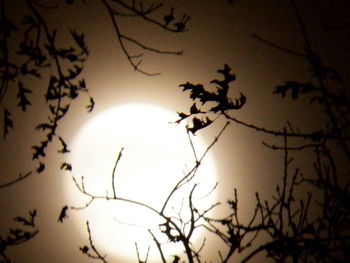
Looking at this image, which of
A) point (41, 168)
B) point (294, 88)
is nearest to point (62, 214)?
point (41, 168)

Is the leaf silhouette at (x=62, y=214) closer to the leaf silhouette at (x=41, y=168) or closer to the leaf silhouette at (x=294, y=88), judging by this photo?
the leaf silhouette at (x=41, y=168)

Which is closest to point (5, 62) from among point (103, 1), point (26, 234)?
point (103, 1)

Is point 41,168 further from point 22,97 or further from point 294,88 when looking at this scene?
point 294,88

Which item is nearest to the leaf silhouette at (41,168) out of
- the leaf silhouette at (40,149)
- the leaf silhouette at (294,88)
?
the leaf silhouette at (40,149)

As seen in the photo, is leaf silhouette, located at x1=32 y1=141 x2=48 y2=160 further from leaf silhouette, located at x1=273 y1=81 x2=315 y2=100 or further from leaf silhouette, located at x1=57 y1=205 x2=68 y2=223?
leaf silhouette, located at x1=273 y1=81 x2=315 y2=100

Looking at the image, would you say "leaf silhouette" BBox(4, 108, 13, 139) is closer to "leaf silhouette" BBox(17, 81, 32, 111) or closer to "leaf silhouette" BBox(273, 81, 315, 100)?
"leaf silhouette" BBox(17, 81, 32, 111)

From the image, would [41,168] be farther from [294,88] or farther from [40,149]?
[294,88]

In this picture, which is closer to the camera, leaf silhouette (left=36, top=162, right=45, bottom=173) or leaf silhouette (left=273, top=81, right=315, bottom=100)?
leaf silhouette (left=273, top=81, right=315, bottom=100)

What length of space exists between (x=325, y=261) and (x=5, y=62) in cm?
347

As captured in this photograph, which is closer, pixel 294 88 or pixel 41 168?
pixel 294 88

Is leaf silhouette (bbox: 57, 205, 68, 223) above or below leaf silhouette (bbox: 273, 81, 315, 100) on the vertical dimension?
below

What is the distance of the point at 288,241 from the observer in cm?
370

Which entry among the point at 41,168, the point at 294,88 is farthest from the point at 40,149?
the point at 294,88

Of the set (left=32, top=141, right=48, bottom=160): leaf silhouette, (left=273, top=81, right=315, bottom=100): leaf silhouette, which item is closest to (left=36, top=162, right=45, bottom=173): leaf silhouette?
(left=32, top=141, right=48, bottom=160): leaf silhouette
